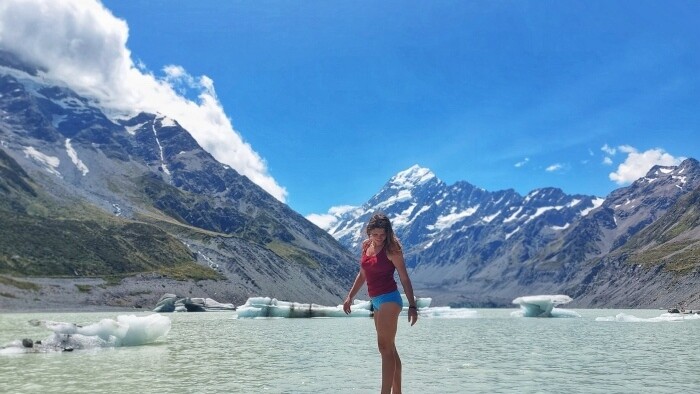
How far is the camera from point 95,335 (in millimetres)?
36094

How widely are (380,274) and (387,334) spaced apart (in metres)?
1.35

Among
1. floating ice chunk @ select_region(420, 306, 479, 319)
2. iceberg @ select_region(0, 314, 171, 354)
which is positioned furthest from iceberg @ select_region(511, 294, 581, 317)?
iceberg @ select_region(0, 314, 171, 354)

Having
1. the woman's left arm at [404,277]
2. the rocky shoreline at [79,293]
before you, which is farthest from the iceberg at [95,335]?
the rocky shoreline at [79,293]

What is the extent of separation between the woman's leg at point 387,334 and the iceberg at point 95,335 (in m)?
25.8

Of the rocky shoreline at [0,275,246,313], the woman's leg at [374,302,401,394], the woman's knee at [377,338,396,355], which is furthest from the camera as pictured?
the rocky shoreline at [0,275,246,313]

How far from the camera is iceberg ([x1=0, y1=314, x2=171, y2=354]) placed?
1251 inches

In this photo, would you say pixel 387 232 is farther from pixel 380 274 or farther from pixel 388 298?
pixel 388 298

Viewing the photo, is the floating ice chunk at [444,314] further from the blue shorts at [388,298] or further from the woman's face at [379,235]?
the woman's face at [379,235]

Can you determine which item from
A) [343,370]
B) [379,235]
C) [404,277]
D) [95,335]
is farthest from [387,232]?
[95,335]

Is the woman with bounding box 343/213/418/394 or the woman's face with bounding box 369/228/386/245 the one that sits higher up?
the woman's face with bounding box 369/228/386/245

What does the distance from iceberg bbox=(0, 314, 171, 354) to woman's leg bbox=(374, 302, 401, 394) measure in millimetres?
25777

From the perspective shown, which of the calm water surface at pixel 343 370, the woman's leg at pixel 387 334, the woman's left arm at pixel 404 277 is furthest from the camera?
the calm water surface at pixel 343 370

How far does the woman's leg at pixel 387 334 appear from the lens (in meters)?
12.9

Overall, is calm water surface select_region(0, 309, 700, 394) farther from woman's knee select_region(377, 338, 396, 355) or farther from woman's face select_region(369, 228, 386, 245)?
woman's face select_region(369, 228, 386, 245)
